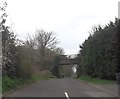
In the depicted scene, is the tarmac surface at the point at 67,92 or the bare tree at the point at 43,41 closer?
the tarmac surface at the point at 67,92

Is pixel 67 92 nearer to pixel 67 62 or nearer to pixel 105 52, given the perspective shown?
pixel 105 52

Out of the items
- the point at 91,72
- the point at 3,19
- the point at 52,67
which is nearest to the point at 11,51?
the point at 3,19

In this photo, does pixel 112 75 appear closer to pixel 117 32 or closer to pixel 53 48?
pixel 117 32

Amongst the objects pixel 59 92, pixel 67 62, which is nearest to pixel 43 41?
pixel 67 62

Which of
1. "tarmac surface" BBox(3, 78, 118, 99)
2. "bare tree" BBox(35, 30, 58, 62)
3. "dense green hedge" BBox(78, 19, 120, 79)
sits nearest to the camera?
"tarmac surface" BBox(3, 78, 118, 99)

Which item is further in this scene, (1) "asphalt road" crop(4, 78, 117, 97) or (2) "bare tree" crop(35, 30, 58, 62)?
(2) "bare tree" crop(35, 30, 58, 62)

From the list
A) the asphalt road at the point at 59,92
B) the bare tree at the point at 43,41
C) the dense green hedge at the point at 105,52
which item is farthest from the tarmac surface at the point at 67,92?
the bare tree at the point at 43,41

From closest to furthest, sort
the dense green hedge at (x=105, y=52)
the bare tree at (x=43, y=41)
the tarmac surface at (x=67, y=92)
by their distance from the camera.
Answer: the tarmac surface at (x=67, y=92) < the dense green hedge at (x=105, y=52) < the bare tree at (x=43, y=41)

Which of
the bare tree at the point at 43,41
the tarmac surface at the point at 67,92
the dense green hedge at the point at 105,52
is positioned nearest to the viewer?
the tarmac surface at the point at 67,92

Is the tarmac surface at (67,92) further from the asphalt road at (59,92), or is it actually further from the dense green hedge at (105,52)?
the dense green hedge at (105,52)

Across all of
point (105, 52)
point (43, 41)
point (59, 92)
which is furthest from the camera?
point (43, 41)

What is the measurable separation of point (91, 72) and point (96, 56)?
7.53 m

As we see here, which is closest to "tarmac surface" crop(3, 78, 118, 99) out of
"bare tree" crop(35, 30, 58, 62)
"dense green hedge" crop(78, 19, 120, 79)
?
"dense green hedge" crop(78, 19, 120, 79)

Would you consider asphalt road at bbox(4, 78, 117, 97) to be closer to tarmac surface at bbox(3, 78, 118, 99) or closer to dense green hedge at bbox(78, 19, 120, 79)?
tarmac surface at bbox(3, 78, 118, 99)
